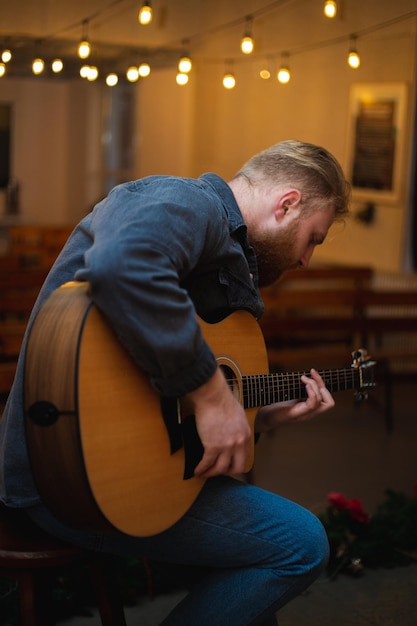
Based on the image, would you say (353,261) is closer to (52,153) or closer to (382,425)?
(382,425)

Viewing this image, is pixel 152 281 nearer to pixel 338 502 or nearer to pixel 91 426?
pixel 91 426

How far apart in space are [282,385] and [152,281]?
672 mm

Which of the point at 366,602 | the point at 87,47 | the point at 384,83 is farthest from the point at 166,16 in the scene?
the point at 366,602

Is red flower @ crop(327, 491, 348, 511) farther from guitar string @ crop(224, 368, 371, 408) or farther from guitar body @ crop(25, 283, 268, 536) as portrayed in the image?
guitar body @ crop(25, 283, 268, 536)

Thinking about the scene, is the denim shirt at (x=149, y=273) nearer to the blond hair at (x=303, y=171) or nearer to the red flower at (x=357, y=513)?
the blond hair at (x=303, y=171)

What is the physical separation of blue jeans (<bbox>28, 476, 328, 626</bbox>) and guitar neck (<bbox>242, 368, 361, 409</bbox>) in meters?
0.25

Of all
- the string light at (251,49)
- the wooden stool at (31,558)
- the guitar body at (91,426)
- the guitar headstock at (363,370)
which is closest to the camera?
the guitar body at (91,426)

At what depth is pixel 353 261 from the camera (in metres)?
9.59

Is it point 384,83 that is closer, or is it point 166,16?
point 384,83

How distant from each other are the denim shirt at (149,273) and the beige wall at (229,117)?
19.8 ft

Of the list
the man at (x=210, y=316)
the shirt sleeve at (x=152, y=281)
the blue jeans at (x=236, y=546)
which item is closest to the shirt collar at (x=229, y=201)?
the man at (x=210, y=316)

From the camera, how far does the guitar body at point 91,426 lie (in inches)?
70.1

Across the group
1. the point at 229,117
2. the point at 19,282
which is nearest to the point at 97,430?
the point at 19,282

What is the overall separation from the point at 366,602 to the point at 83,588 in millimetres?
1015
